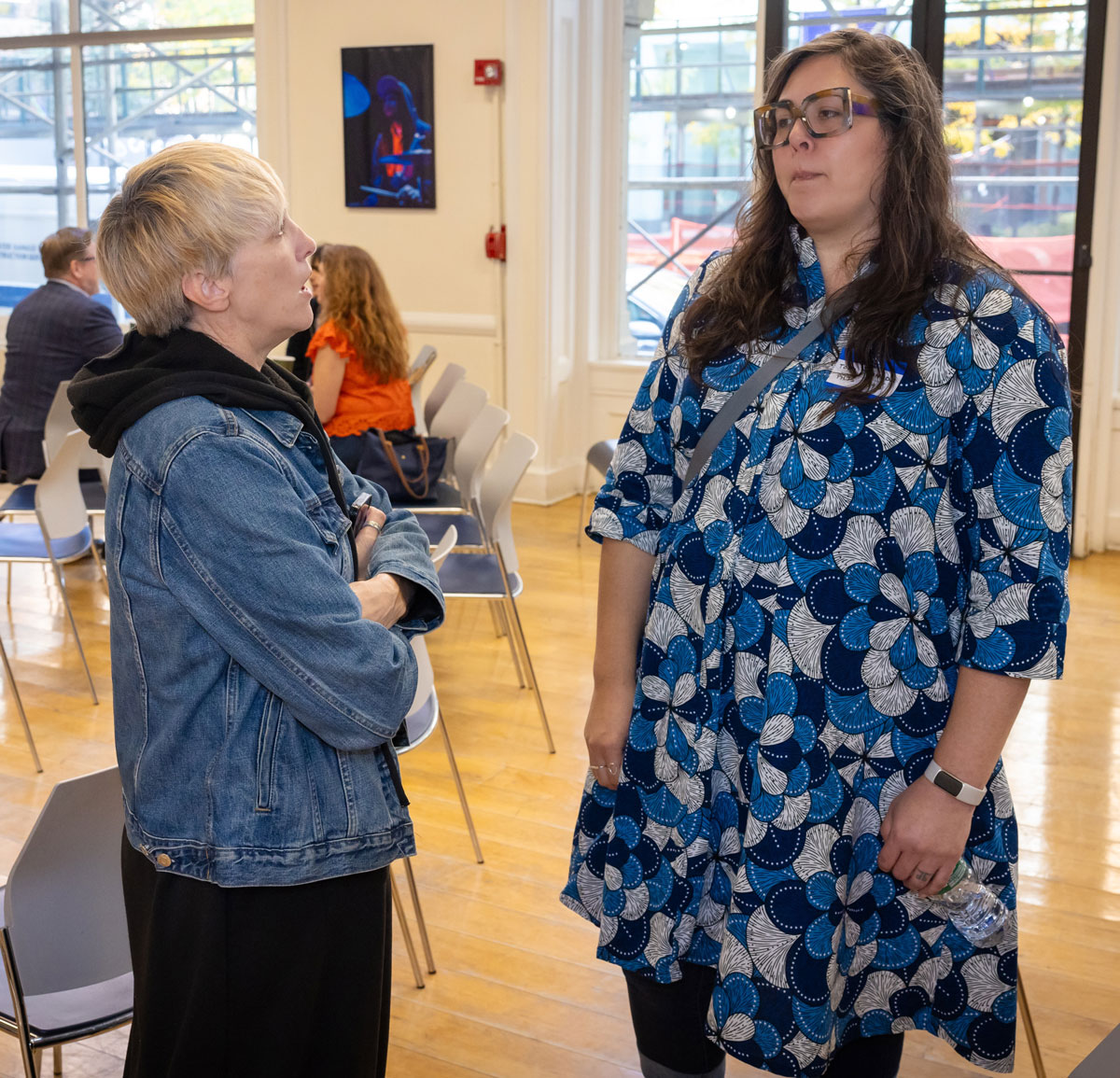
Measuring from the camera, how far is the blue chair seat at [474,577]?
3.70 m

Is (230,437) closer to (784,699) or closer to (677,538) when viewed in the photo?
(677,538)

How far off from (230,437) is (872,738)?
803mm

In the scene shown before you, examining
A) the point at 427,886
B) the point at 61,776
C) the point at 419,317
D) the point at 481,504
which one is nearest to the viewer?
the point at 427,886

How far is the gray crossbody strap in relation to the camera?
1.48 m

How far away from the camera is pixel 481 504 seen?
3.89 metres

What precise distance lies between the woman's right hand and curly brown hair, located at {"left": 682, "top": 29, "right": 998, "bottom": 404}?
418 millimetres

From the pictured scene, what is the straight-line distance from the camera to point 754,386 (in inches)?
58.3

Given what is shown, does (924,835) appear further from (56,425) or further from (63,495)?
(56,425)

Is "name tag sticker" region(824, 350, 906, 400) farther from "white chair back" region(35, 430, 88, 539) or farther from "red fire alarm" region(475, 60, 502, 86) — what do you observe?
"red fire alarm" region(475, 60, 502, 86)

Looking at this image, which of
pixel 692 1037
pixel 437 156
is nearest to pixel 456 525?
pixel 692 1037

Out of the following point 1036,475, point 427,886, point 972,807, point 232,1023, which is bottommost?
point 427,886

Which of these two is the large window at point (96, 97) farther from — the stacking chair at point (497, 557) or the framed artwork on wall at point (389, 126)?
the stacking chair at point (497, 557)

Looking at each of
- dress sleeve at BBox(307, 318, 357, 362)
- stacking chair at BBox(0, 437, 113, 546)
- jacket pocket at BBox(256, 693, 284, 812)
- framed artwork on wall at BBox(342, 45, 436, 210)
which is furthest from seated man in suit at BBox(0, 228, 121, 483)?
jacket pocket at BBox(256, 693, 284, 812)

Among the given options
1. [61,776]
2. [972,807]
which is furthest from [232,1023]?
[61,776]
